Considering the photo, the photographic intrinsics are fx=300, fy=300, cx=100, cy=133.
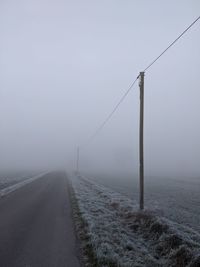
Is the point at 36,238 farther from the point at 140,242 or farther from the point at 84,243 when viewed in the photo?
the point at 140,242

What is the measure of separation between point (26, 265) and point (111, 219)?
8914 millimetres

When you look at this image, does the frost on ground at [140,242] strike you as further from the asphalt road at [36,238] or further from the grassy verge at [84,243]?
the asphalt road at [36,238]

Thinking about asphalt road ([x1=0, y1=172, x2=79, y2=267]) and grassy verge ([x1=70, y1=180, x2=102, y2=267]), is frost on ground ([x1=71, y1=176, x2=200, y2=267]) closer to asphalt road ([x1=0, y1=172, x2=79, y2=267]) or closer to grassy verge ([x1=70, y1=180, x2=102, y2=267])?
grassy verge ([x1=70, y1=180, x2=102, y2=267])

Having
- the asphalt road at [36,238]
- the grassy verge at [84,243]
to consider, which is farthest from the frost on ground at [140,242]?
the asphalt road at [36,238]

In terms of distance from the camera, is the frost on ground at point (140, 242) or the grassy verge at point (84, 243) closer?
the grassy verge at point (84, 243)

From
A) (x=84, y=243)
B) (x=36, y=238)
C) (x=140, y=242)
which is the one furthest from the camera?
(x=140, y=242)

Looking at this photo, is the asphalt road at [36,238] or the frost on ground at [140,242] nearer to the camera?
the asphalt road at [36,238]

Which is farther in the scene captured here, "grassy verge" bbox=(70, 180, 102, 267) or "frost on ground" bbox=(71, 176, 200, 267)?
"frost on ground" bbox=(71, 176, 200, 267)

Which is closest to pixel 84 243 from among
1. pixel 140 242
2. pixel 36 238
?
pixel 36 238

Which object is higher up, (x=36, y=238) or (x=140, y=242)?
(x=36, y=238)

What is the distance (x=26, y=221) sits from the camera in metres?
14.9

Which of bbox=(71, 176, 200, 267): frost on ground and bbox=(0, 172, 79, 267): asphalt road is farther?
bbox=(71, 176, 200, 267): frost on ground

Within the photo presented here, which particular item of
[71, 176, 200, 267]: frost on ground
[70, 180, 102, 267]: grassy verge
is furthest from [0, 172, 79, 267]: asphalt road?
[71, 176, 200, 267]: frost on ground

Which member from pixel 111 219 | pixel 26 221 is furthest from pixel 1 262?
pixel 111 219
